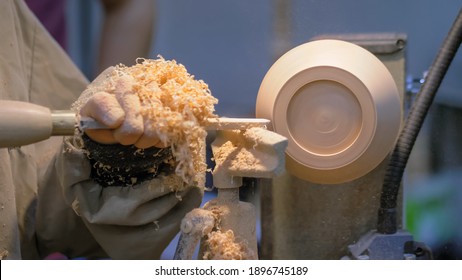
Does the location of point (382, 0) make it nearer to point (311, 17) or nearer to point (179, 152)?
point (311, 17)

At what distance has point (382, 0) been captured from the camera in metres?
0.86

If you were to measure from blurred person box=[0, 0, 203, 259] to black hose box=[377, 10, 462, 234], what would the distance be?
28 centimetres

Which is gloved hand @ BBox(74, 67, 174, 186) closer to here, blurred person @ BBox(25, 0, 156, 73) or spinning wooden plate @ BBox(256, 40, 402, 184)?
spinning wooden plate @ BBox(256, 40, 402, 184)

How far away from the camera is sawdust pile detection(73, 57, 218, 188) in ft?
1.93

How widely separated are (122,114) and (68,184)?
8.2 inches

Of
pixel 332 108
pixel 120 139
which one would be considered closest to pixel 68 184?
pixel 120 139

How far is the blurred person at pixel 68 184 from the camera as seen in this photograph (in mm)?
709

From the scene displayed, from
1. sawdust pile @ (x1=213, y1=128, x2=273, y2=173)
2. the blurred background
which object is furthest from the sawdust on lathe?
the blurred background

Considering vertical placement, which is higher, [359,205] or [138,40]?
[138,40]

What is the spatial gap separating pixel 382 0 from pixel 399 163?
265 millimetres

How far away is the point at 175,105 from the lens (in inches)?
23.7

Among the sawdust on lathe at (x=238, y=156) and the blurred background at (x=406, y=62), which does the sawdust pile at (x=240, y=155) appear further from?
the blurred background at (x=406, y=62)
